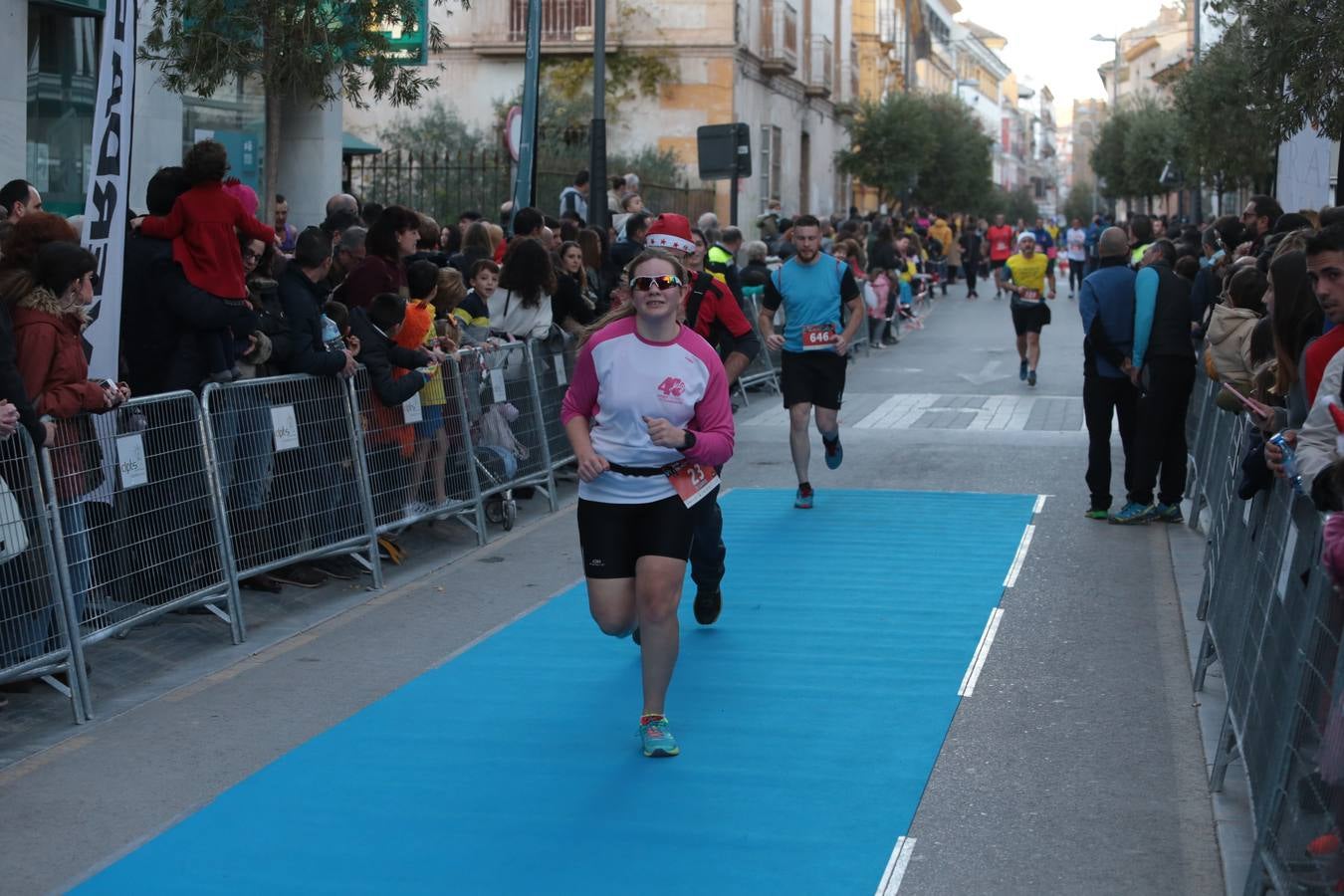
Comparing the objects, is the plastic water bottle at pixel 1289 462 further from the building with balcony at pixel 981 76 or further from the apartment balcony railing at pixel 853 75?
the building with balcony at pixel 981 76

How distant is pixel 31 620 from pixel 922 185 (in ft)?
Answer: 185

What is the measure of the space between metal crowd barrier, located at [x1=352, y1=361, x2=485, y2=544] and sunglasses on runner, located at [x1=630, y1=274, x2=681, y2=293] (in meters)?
3.68

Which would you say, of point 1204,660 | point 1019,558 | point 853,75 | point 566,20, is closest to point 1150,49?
point 853,75

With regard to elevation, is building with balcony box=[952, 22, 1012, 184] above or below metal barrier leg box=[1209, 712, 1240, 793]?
above

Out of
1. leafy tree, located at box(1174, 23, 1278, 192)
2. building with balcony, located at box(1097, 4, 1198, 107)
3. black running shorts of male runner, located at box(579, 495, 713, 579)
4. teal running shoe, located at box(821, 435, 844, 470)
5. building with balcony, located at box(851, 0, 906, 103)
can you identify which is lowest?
teal running shoe, located at box(821, 435, 844, 470)

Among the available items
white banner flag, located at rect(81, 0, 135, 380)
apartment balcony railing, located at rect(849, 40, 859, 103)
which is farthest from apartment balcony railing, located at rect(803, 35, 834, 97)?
white banner flag, located at rect(81, 0, 135, 380)

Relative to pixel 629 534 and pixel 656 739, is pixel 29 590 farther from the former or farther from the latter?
pixel 656 739

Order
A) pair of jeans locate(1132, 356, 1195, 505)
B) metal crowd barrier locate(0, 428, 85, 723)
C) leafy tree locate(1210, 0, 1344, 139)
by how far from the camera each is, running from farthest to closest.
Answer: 1. leafy tree locate(1210, 0, 1344, 139)
2. pair of jeans locate(1132, 356, 1195, 505)
3. metal crowd barrier locate(0, 428, 85, 723)

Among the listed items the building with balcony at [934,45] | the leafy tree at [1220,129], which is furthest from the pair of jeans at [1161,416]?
the building with balcony at [934,45]

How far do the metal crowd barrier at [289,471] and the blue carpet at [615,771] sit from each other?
1245 mm

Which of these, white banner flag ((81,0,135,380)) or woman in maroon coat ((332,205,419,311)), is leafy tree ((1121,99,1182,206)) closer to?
woman in maroon coat ((332,205,419,311))

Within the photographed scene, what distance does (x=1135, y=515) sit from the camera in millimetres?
11961

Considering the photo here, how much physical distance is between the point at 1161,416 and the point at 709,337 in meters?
3.34

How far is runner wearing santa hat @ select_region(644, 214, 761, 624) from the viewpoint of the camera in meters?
8.28
